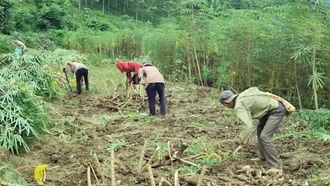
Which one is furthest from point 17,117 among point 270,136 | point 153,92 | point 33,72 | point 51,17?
point 51,17

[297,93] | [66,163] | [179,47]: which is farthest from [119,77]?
[66,163]

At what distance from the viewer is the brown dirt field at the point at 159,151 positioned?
586 cm

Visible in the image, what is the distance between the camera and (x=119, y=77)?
52.0 feet

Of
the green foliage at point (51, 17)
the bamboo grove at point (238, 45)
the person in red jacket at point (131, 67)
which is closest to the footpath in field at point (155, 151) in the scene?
the person in red jacket at point (131, 67)

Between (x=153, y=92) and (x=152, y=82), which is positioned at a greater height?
(x=152, y=82)

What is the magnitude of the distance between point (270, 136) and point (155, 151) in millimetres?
1521

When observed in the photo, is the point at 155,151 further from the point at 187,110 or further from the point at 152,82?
the point at 187,110

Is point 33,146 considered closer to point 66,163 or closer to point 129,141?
point 66,163

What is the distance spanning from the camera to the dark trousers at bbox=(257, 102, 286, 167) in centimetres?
638

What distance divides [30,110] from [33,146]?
67 cm

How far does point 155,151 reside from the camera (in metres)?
6.23

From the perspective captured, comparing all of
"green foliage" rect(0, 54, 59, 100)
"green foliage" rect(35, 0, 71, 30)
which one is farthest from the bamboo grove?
"green foliage" rect(0, 54, 59, 100)

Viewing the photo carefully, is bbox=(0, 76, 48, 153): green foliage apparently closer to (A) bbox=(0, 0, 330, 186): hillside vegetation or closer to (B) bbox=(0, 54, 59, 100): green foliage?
(A) bbox=(0, 0, 330, 186): hillside vegetation

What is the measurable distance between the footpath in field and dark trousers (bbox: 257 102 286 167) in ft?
0.59
